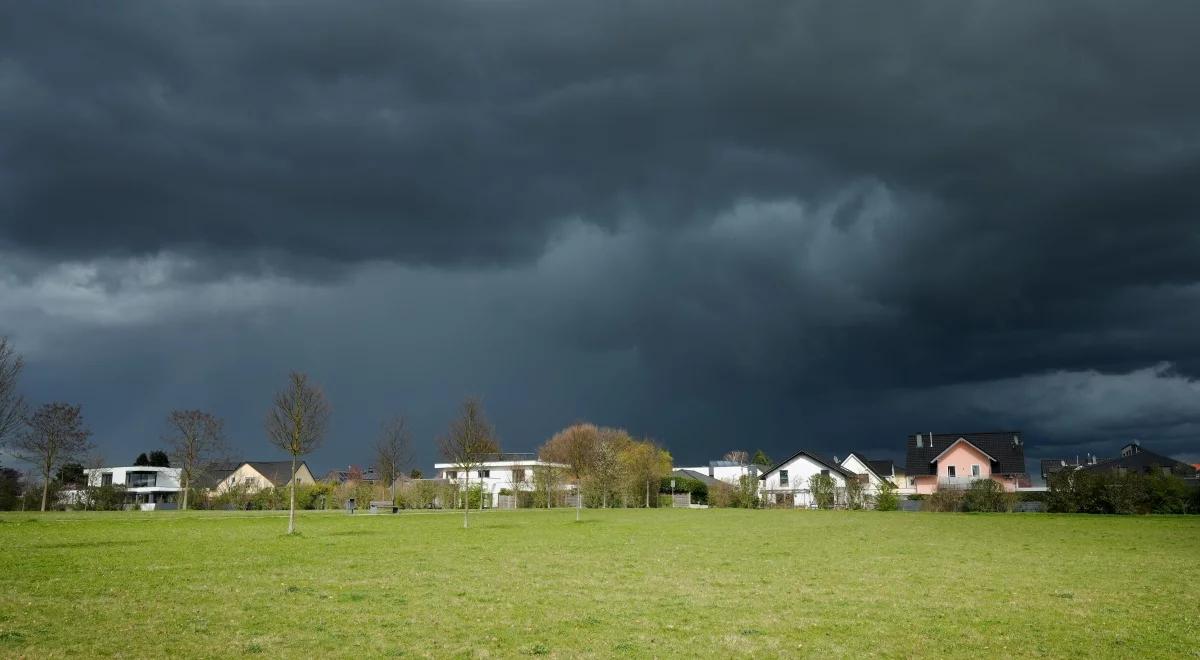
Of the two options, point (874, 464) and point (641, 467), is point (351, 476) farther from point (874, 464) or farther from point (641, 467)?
point (874, 464)

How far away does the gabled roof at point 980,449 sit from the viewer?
106188mm

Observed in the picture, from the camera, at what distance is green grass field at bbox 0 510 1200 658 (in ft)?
38.8

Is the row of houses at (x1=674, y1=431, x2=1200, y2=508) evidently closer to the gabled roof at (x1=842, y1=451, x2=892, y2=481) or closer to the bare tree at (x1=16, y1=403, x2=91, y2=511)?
the gabled roof at (x1=842, y1=451, x2=892, y2=481)

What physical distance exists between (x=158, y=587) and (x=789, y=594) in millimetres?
13262

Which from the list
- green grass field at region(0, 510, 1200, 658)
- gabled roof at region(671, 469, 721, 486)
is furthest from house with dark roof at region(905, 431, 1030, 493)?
green grass field at region(0, 510, 1200, 658)

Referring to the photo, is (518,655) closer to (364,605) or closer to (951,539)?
(364,605)

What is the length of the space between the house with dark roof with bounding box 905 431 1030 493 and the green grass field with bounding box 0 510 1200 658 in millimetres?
82194

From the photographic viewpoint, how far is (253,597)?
1584 centimetres

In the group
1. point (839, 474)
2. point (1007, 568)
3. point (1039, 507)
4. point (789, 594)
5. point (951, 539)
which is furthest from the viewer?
point (839, 474)

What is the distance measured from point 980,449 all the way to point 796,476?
945 inches

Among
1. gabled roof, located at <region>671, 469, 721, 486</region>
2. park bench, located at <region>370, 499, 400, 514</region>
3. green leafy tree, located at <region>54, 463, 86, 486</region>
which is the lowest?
park bench, located at <region>370, 499, 400, 514</region>

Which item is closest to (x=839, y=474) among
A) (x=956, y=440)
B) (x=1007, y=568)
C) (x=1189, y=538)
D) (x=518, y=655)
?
(x=956, y=440)

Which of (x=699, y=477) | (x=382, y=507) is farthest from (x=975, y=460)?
(x=382, y=507)

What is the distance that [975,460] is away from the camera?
106m
